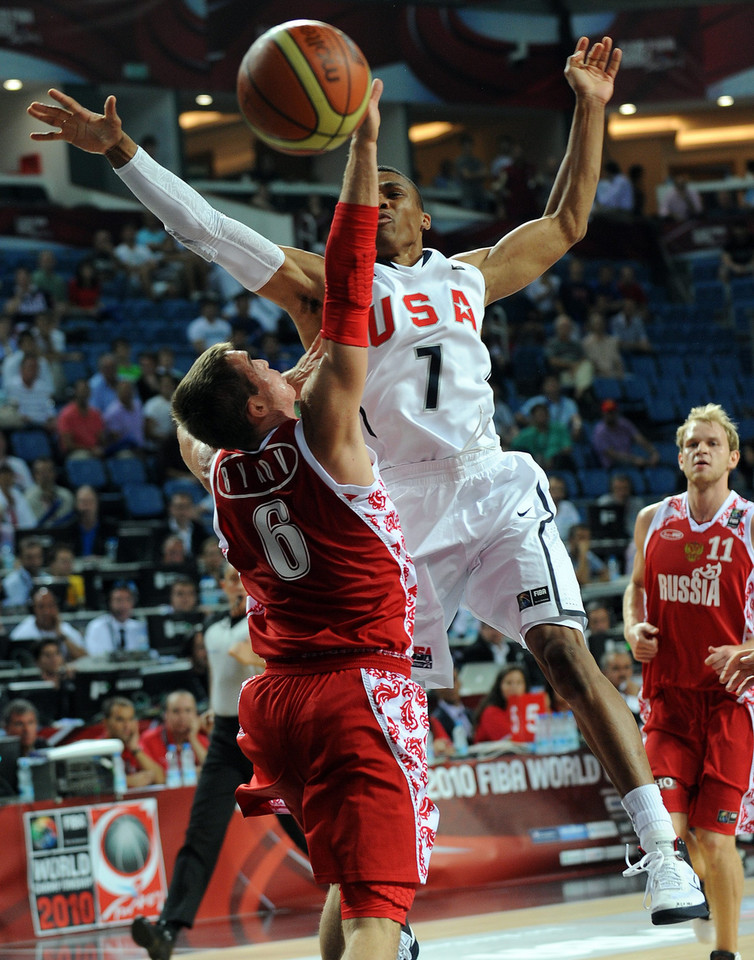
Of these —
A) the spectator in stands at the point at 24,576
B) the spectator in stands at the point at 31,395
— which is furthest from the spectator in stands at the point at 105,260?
the spectator in stands at the point at 24,576

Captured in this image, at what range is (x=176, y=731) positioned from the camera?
30.8 ft

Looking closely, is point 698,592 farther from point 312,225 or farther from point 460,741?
point 312,225

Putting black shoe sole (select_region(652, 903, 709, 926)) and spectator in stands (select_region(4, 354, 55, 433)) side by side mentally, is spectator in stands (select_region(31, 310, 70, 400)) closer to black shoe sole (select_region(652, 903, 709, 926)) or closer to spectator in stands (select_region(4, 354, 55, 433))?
spectator in stands (select_region(4, 354, 55, 433))

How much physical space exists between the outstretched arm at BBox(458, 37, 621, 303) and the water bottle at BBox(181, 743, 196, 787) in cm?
495

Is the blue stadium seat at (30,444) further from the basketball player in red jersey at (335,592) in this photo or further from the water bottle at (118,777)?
the basketball player in red jersey at (335,592)

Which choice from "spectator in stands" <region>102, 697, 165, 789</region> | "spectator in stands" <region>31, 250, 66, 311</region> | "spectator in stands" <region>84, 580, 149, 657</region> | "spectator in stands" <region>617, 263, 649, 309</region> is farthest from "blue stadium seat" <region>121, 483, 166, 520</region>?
"spectator in stands" <region>617, 263, 649, 309</region>

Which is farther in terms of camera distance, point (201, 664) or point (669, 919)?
point (201, 664)

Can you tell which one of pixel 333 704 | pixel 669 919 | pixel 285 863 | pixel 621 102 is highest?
pixel 621 102

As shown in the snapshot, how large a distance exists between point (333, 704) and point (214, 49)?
1988 centimetres

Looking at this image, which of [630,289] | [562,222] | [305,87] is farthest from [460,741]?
[630,289]

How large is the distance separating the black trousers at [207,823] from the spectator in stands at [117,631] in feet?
10.9

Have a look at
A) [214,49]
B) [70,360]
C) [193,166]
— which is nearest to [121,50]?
[214,49]

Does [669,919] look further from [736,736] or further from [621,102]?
[621,102]

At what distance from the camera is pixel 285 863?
9.12 meters
